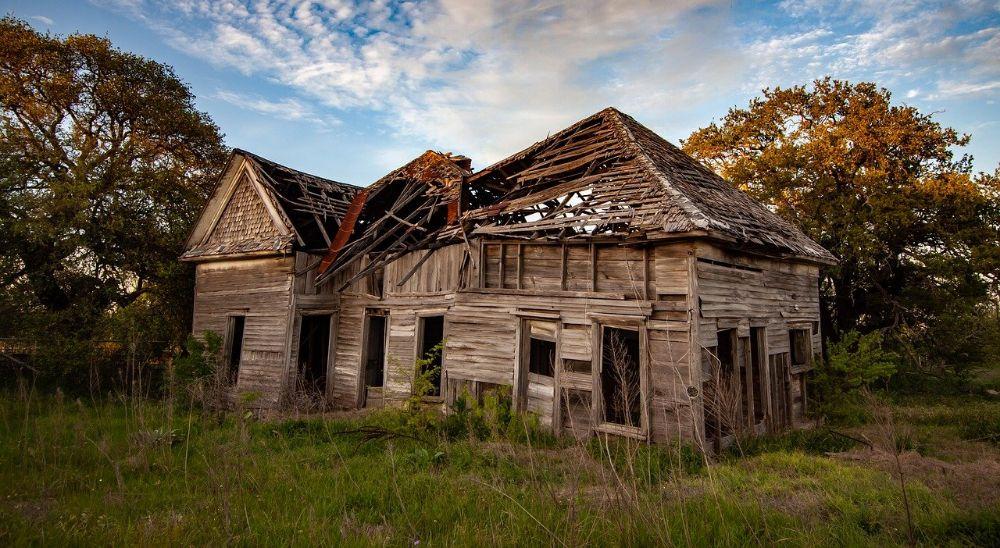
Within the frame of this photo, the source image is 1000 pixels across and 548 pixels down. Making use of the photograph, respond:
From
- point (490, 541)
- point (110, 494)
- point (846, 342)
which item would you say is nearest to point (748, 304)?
point (846, 342)

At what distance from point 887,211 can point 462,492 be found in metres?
17.1

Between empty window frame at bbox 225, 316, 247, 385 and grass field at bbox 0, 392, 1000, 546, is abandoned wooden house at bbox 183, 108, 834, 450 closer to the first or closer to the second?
empty window frame at bbox 225, 316, 247, 385

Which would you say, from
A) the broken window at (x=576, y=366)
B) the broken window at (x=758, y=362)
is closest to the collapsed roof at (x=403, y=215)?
the broken window at (x=576, y=366)

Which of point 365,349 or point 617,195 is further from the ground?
point 617,195

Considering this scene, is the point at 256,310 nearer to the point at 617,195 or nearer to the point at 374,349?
the point at 374,349

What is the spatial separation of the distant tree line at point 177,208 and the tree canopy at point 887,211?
50 mm

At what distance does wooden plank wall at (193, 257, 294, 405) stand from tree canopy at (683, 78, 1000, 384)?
1601cm

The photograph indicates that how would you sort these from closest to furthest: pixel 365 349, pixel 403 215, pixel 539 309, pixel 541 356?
1. pixel 539 309
2. pixel 541 356
3. pixel 365 349
4. pixel 403 215

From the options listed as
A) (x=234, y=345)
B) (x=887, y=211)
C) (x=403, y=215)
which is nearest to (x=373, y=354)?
(x=403, y=215)

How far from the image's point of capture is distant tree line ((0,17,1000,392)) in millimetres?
14227

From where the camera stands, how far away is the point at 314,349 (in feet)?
47.9

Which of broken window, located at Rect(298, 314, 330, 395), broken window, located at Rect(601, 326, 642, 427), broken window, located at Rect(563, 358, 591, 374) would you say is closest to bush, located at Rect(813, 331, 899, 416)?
broken window, located at Rect(601, 326, 642, 427)

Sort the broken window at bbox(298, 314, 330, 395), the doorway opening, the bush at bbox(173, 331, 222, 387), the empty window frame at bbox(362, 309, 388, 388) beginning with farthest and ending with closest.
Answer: the broken window at bbox(298, 314, 330, 395) → the empty window frame at bbox(362, 309, 388, 388) → the doorway opening → the bush at bbox(173, 331, 222, 387)

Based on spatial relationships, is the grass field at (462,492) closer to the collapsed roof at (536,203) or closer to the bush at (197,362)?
the bush at (197,362)
